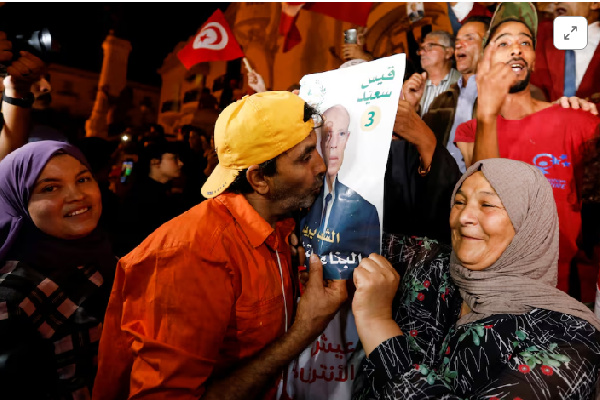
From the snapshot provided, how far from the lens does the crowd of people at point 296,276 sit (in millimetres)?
1201

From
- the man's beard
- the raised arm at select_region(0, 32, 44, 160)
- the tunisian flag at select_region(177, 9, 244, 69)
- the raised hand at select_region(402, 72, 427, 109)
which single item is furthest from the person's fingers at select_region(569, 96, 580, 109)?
the raised arm at select_region(0, 32, 44, 160)

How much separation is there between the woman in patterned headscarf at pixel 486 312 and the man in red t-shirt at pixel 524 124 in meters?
0.97

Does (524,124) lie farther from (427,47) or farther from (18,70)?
(18,70)

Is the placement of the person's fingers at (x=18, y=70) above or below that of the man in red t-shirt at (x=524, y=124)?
above

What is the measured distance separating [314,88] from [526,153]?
1524 millimetres

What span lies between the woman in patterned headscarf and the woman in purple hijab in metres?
1.30

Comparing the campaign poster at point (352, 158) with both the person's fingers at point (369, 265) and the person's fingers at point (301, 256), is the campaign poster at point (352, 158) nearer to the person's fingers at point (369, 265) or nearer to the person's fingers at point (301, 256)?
the person's fingers at point (369, 265)

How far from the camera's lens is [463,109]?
262cm

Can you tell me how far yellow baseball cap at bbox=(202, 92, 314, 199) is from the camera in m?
1.41

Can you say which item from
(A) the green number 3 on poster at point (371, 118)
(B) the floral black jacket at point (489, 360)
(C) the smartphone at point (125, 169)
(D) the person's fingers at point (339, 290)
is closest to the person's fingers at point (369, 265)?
(D) the person's fingers at point (339, 290)

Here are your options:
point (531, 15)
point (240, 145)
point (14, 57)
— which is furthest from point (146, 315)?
point (531, 15)

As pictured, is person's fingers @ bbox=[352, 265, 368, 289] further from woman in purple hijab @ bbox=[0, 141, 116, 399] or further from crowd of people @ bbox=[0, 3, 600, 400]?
woman in purple hijab @ bbox=[0, 141, 116, 399]

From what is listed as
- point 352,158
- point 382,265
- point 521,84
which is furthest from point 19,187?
point 521,84

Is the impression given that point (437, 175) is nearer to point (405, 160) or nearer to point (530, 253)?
point (405, 160)
